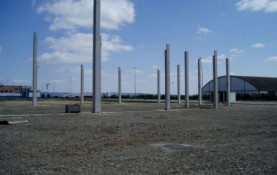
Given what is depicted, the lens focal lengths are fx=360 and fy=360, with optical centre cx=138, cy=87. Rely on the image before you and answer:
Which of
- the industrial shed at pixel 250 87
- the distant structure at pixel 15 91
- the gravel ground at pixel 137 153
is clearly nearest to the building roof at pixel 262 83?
the industrial shed at pixel 250 87

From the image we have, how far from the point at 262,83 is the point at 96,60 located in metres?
71.2

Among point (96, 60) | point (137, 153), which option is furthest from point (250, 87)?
point (137, 153)

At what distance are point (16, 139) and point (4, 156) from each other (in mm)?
4125

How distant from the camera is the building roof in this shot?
91175 millimetres

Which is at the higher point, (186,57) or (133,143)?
(186,57)

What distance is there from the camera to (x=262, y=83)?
310 feet

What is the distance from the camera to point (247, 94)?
3553 inches

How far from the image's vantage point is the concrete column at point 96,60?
108 feet

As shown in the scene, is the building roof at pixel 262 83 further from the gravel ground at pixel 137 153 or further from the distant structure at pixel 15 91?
the gravel ground at pixel 137 153

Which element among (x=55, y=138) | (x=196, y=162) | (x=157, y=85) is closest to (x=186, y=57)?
(x=157, y=85)

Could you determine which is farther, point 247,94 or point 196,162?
point 247,94

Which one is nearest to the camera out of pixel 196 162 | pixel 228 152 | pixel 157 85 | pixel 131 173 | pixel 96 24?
pixel 131 173

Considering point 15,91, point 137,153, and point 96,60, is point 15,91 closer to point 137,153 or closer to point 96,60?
point 96,60

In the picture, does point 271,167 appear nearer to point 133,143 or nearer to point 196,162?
point 196,162
